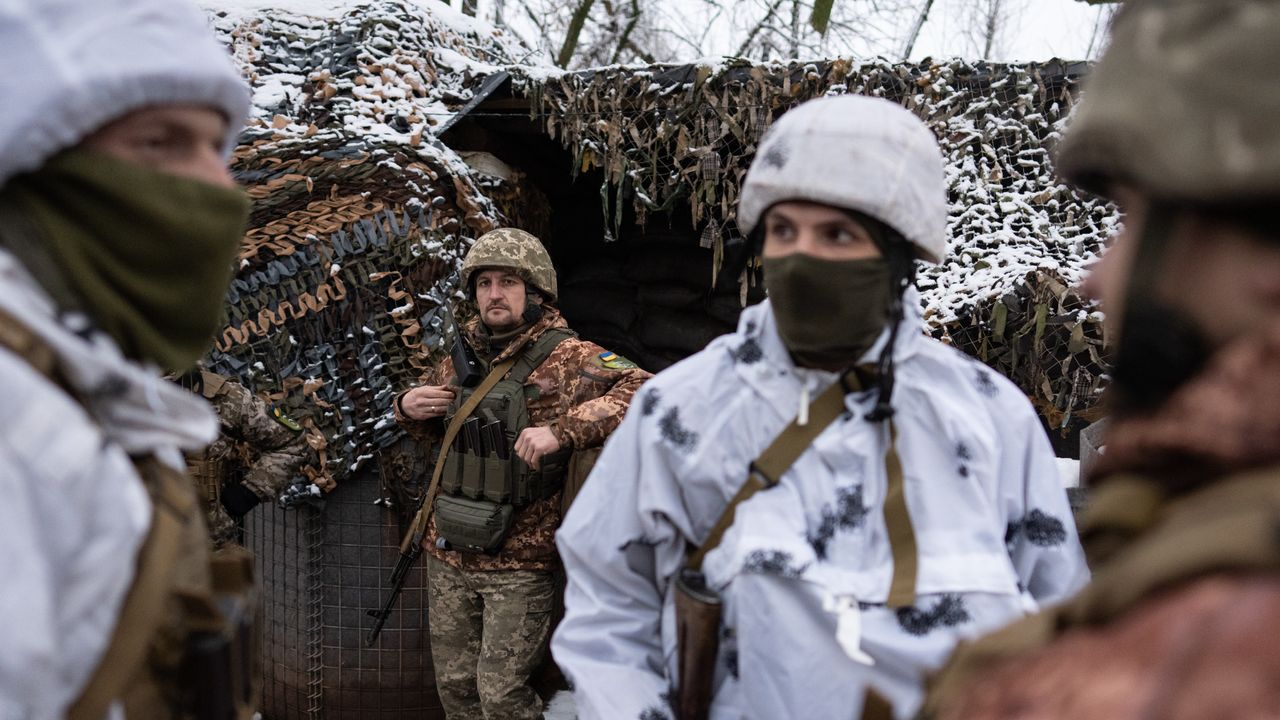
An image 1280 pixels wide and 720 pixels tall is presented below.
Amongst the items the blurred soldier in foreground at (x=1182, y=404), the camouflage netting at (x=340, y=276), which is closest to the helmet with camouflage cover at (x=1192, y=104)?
the blurred soldier in foreground at (x=1182, y=404)

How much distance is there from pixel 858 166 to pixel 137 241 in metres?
1.13

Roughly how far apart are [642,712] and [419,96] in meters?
3.76

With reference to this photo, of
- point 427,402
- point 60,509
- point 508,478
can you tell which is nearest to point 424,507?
point 427,402

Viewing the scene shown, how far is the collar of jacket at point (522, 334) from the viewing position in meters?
3.46

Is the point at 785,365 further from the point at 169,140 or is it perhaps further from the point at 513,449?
the point at 513,449

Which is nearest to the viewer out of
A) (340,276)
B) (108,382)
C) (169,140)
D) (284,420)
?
(108,382)

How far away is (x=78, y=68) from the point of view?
1.02 metres

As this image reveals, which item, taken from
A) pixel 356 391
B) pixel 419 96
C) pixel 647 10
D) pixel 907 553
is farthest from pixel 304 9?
pixel 647 10

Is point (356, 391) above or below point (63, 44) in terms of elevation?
below

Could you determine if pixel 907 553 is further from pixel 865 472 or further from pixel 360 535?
pixel 360 535

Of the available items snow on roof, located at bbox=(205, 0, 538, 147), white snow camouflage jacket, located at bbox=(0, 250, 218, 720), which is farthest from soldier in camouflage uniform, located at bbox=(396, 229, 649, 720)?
white snow camouflage jacket, located at bbox=(0, 250, 218, 720)

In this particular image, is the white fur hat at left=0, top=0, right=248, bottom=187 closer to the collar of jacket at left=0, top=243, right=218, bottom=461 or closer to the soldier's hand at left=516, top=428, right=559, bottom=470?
the collar of jacket at left=0, top=243, right=218, bottom=461

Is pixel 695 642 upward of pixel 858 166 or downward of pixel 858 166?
downward

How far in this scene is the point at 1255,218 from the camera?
Result: 661 millimetres
